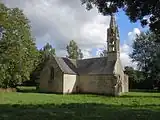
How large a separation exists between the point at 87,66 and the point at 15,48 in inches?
634

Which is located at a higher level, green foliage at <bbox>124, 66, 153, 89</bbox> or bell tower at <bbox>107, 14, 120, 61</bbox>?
bell tower at <bbox>107, 14, 120, 61</bbox>

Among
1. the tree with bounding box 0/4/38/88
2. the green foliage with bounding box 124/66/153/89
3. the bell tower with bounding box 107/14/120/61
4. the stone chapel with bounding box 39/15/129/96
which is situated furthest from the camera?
the green foliage with bounding box 124/66/153/89

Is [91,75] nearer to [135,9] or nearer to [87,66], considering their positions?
[87,66]

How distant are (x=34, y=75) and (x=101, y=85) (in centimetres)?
3015

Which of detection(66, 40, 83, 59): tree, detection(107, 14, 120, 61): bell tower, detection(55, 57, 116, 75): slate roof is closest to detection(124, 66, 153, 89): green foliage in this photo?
detection(55, 57, 116, 75): slate roof

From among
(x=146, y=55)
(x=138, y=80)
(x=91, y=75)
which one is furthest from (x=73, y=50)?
(x=91, y=75)

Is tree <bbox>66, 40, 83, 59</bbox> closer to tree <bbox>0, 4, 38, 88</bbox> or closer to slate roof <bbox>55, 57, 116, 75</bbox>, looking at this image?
slate roof <bbox>55, 57, 116, 75</bbox>

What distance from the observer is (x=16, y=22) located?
54.2 metres

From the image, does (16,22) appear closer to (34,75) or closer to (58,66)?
(58,66)

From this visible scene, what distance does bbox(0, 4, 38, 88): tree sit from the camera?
2040 inches

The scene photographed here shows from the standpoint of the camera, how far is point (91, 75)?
2371 inches

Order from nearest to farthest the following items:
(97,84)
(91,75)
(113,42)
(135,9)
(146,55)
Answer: (135,9), (97,84), (113,42), (91,75), (146,55)

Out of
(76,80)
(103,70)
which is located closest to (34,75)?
(76,80)

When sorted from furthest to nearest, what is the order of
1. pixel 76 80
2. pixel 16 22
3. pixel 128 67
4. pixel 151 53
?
pixel 128 67 < pixel 151 53 < pixel 76 80 < pixel 16 22
